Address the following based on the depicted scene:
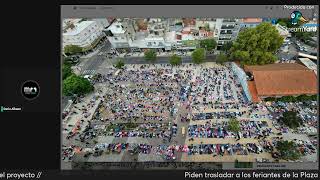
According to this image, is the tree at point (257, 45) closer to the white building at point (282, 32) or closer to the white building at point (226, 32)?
the white building at point (282, 32)

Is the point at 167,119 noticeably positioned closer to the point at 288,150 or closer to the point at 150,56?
the point at 150,56

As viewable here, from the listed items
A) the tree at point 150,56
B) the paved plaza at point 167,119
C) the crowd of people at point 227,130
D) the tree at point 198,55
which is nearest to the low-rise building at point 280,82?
the paved plaza at point 167,119

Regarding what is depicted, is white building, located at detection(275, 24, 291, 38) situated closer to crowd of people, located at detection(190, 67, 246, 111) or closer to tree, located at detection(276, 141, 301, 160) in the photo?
crowd of people, located at detection(190, 67, 246, 111)

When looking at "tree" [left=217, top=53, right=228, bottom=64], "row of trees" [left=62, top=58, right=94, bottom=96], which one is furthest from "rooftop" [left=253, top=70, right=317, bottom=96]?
"row of trees" [left=62, top=58, right=94, bottom=96]

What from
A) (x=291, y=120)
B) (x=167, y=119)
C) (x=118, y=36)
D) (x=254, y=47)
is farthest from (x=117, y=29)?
(x=291, y=120)

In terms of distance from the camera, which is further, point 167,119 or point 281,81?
point 281,81
